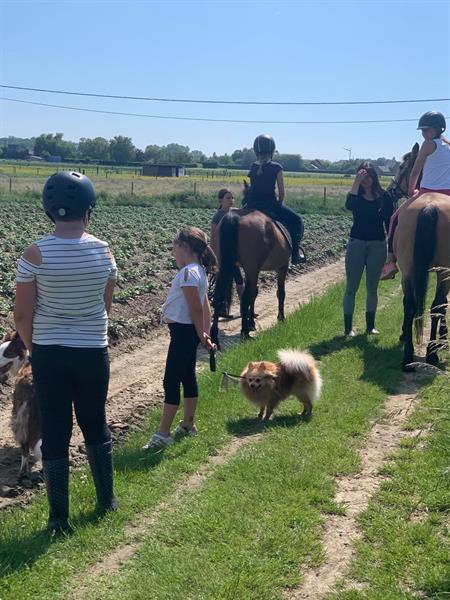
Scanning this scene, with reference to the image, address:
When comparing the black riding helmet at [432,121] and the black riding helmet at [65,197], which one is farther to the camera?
the black riding helmet at [432,121]

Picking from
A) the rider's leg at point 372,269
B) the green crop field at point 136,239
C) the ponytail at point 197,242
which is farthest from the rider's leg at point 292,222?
the ponytail at point 197,242

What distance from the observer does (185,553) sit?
4238 mm

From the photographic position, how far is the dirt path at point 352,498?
3922 millimetres

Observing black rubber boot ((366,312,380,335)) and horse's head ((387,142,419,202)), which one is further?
horse's head ((387,142,419,202))

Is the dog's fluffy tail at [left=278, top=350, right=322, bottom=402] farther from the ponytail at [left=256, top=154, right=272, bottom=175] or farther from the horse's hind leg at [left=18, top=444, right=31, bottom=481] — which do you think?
the ponytail at [left=256, top=154, right=272, bottom=175]

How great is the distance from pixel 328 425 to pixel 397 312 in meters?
6.13

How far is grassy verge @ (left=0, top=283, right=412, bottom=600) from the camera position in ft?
12.9

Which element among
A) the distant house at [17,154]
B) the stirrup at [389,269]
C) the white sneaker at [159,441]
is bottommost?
the white sneaker at [159,441]

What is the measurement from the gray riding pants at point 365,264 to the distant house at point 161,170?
75.6m

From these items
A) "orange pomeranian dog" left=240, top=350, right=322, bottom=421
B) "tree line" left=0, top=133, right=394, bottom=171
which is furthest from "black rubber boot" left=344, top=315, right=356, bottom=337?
"tree line" left=0, top=133, right=394, bottom=171

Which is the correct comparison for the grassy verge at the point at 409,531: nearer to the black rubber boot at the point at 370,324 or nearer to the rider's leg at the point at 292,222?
the black rubber boot at the point at 370,324

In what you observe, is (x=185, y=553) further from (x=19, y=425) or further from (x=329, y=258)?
(x=329, y=258)

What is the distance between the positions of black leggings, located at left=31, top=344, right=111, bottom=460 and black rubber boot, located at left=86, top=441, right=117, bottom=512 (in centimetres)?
23

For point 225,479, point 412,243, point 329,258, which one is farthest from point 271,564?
point 329,258
